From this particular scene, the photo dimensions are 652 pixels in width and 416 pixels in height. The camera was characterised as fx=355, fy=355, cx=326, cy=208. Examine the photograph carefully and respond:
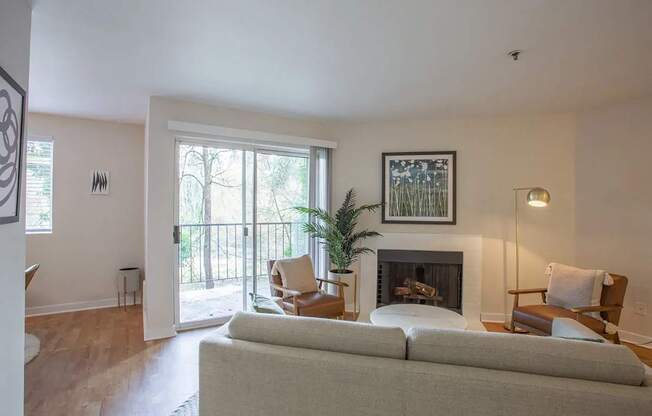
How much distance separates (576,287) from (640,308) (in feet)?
3.37

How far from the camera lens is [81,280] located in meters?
4.65

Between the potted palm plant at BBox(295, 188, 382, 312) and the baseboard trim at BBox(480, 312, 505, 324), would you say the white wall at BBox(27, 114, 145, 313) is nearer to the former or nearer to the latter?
the potted palm plant at BBox(295, 188, 382, 312)

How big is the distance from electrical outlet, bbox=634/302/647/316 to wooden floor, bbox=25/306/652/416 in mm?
371

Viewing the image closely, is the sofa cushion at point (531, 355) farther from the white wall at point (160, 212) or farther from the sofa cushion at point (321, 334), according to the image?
the white wall at point (160, 212)

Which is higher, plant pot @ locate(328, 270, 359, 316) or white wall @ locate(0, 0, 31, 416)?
white wall @ locate(0, 0, 31, 416)

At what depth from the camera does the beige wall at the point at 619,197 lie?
11.9 ft

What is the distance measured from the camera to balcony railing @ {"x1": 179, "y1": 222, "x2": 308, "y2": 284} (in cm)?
404

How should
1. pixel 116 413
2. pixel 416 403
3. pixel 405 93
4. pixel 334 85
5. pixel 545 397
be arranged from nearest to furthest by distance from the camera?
pixel 545 397, pixel 416 403, pixel 116 413, pixel 334 85, pixel 405 93

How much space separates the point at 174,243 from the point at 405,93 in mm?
2825

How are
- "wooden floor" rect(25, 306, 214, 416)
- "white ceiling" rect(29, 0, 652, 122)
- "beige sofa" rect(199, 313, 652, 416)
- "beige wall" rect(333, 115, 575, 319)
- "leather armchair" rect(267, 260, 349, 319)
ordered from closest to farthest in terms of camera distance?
"beige sofa" rect(199, 313, 652, 416)
"white ceiling" rect(29, 0, 652, 122)
"wooden floor" rect(25, 306, 214, 416)
"leather armchair" rect(267, 260, 349, 319)
"beige wall" rect(333, 115, 575, 319)

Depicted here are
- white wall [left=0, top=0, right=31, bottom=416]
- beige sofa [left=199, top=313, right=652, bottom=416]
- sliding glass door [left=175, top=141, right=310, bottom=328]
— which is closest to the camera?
beige sofa [left=199, top=313, right=652, bottom=416]

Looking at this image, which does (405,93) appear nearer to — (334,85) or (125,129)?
(334,85)

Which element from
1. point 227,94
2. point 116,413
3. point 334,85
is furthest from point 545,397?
point 227,94

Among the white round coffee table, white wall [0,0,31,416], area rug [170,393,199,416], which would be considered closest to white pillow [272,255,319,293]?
the white round coffee table
